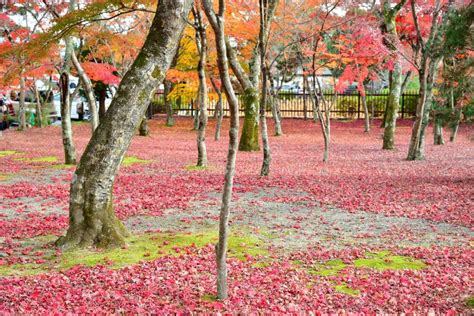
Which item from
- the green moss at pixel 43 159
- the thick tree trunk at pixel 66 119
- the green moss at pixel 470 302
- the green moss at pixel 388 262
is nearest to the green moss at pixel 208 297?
the green moss at pixel 388 262

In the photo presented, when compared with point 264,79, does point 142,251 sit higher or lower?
lower

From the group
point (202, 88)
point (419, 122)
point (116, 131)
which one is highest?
point (202, 88)

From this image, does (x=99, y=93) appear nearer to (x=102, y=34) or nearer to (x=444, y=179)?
(x=102, y=34)

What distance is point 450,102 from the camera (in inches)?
992

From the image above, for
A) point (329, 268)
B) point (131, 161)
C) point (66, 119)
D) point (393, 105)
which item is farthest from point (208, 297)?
point (393, 105)

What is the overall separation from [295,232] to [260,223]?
0.85m

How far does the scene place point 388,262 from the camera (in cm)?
778

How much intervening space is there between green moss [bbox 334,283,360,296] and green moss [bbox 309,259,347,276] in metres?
0.49

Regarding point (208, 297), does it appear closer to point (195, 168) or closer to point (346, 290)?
point (346, 290)

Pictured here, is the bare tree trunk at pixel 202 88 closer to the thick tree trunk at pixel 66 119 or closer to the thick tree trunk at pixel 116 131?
the thick tree trunk at pixel 66 119

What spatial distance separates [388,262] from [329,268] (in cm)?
81

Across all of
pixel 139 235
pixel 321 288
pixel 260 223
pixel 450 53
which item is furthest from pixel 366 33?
pixel 321 288

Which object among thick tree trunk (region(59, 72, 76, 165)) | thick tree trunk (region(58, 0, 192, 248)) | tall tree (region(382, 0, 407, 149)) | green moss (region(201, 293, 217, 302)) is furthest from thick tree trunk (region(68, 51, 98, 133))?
green moss (region(201, 293, 217, 302))

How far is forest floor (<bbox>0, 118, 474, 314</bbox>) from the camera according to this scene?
6191 millimetres
